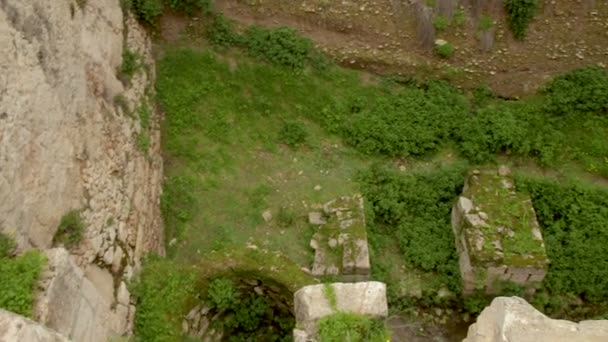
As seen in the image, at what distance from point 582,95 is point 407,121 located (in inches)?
99.6

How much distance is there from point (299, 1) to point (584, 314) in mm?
5714

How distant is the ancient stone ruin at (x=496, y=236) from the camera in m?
6.80

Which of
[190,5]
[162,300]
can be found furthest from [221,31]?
[162,300]

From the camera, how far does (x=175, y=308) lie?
5.57m

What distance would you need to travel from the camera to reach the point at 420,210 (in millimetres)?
7656

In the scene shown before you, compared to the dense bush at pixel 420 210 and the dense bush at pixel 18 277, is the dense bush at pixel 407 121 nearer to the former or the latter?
the dense bush at pixel 420 210

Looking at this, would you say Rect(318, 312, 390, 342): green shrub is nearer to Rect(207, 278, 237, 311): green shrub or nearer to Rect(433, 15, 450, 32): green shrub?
Rect(207, 278, 237, 311): green shrub

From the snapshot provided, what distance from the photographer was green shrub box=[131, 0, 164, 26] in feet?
25.6

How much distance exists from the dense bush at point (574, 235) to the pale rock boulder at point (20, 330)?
5.94 meters

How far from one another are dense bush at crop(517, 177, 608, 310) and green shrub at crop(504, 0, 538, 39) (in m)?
2.22

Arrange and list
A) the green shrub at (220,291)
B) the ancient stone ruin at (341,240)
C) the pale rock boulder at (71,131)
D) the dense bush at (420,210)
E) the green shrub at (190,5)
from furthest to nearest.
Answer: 1. the green shrub at (190,5)
2. the dense bush at (420,210)
3. the ancient stone ruin at (341,240)
4. the green shrub at (220,291)
5. the pale rock boulder at (71,131)

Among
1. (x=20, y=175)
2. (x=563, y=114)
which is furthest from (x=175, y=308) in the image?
(x=563, y=114)

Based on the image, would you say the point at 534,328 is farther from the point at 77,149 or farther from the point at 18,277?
the point at 77,149

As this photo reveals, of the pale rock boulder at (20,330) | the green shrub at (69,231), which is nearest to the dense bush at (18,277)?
the pale rock boulder at (20,330)
